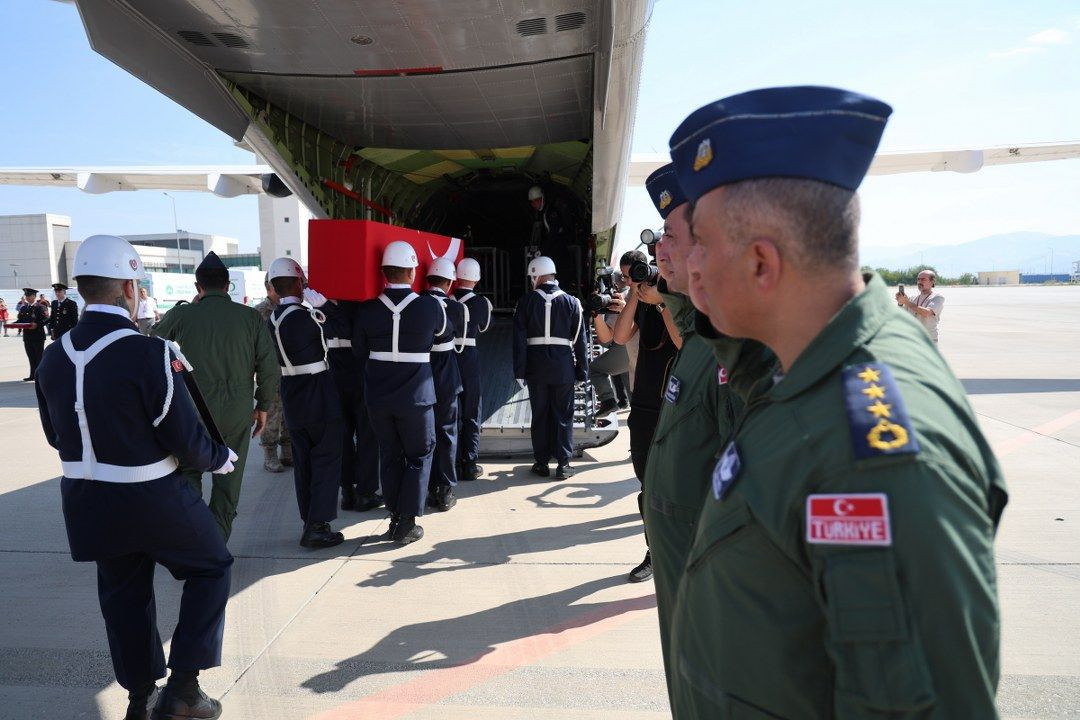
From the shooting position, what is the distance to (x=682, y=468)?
1.88 metres

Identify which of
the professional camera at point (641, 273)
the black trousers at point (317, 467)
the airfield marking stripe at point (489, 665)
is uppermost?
the professional camera at point (641, 273)

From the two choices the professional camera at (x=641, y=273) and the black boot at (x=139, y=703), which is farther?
the professional camera at (x=641, y=273)

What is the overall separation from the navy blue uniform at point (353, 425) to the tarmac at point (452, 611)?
0.30 metres

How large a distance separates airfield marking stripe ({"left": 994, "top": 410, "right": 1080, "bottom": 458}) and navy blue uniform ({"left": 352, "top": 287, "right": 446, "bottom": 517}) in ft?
16.8

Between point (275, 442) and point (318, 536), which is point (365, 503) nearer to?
point (318, 536)

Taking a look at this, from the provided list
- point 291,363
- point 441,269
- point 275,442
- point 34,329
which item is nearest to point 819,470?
point 291,363

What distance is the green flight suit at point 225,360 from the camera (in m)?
3.95

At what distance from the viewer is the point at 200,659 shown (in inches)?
99.7

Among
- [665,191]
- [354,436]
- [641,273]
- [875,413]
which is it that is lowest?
[354,436]

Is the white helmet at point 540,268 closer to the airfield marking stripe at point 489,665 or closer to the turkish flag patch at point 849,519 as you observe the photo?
the airfield marking stripe at point 489,665

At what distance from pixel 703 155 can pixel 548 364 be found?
4.76m

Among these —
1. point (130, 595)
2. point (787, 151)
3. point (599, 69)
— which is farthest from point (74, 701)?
point (599, 69)

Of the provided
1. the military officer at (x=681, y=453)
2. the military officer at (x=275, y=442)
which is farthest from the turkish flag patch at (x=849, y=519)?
the military officer at (x=275, y=442)

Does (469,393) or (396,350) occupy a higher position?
(396,350)
